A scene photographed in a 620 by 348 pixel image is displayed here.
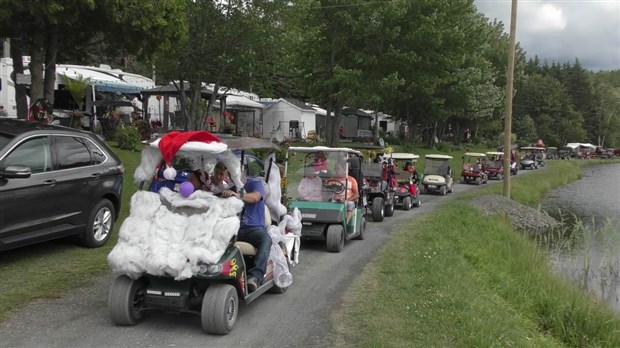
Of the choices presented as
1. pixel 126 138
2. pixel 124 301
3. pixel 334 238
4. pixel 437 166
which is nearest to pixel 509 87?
pixel 437 166

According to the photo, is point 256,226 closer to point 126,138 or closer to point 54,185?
point 54,185

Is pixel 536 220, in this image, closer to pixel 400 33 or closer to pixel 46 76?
pixel 400 33

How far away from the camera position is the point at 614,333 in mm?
8516

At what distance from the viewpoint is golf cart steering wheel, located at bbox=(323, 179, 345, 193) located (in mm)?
11086

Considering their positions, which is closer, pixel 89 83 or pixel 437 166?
pixel 89 83

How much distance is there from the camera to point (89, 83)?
22344 mm

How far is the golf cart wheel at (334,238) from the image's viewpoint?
10.2 metres

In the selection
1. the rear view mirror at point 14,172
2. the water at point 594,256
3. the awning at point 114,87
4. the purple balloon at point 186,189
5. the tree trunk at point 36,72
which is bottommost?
the water at point 594,256

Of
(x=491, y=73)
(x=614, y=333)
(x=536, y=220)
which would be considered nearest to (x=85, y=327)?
(x=614, y=333)

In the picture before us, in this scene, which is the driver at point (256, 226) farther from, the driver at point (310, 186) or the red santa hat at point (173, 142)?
the driver at point (310, 186)

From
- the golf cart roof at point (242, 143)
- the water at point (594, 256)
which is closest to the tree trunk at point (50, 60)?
the golf cart roof at point (242, 143)

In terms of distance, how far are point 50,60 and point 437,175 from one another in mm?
17286

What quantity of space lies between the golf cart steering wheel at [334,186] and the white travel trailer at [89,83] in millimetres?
12914

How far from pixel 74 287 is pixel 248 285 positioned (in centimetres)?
238
